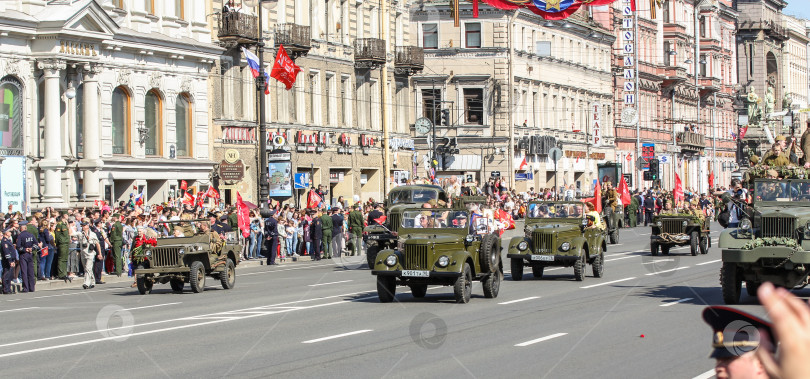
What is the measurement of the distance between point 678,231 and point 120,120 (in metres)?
18.3

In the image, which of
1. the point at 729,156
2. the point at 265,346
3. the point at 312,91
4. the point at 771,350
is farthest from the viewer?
the point at 729,156

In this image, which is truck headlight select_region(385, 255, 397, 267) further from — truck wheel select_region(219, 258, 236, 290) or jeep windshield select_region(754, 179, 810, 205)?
jeep windshield select_region(754, 179, 810, 205)

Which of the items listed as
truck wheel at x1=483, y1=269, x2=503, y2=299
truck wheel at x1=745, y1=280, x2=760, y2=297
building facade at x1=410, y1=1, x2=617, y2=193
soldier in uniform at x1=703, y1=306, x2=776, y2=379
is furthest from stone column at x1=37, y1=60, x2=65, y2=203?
building facade at x1=410, y1=1, x2=617, y2=193

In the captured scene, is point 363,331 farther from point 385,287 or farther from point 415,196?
point 415,196

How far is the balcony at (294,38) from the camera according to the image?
49000 millimetres

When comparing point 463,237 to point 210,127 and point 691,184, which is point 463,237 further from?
point 691,184

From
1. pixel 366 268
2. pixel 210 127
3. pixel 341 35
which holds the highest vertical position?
pixel 341 35

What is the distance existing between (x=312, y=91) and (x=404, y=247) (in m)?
33.3

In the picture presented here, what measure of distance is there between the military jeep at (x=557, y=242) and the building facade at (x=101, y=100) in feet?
47.3

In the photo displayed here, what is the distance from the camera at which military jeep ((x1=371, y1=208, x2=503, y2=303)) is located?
802 inches

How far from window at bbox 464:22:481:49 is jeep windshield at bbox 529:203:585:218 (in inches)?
1818

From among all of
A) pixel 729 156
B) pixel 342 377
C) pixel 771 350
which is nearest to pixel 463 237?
pixel 342 377

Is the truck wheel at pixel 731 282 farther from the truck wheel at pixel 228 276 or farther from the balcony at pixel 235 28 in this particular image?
the balcony at pixel 235 28

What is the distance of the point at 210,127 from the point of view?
45656mm
